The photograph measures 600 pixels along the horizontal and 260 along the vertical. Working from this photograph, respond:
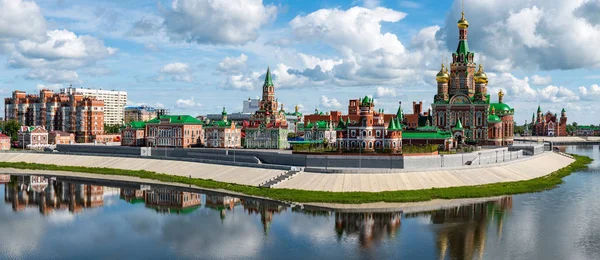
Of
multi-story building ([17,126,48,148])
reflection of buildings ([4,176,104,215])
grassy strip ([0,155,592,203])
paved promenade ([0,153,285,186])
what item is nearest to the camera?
grassy strip ([0,155,592,203])

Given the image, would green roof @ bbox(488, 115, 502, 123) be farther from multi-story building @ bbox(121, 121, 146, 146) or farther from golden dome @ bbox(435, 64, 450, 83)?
multi-story building @ bbox(121, 121, 146, 146)

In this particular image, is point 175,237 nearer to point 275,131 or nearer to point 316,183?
point 316,183

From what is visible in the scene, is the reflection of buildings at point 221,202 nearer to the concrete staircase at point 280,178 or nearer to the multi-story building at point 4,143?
the concrete staircase at point 280,178

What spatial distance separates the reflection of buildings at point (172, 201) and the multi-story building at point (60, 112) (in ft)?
223

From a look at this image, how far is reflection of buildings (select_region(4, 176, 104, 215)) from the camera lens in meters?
51.9

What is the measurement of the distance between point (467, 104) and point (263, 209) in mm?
53724

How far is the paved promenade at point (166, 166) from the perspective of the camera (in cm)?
6189

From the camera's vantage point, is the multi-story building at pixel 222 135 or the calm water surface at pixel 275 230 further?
the multi-story building at pixel 222 135

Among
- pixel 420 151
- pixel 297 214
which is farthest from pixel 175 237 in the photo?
pixel 420 151

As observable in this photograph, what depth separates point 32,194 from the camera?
59062mm

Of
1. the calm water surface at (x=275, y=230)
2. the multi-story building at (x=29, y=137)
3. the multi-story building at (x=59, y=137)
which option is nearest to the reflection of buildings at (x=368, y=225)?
the calm water surface at (x=275, y=230)

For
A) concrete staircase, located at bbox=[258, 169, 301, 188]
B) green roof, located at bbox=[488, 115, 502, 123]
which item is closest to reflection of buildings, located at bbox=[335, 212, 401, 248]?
concrete staircase, located at bbox=[258, 169, 301, 188]

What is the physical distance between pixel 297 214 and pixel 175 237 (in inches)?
419

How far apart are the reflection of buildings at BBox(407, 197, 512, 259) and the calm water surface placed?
0.25 feet
